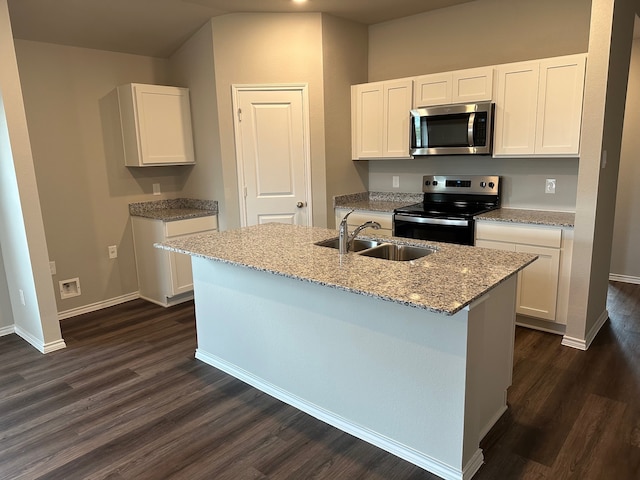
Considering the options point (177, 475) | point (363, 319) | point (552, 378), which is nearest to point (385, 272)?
point (363, 319)

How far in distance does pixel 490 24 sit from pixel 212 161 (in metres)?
2.85

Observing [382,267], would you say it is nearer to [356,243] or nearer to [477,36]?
[356,243]

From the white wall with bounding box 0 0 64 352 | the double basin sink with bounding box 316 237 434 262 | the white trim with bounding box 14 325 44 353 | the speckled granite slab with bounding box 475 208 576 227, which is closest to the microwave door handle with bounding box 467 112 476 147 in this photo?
the speckled granite slab with bounding box 475 208 576 227

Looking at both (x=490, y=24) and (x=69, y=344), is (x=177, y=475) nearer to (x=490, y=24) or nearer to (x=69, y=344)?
(x=69, y=344)

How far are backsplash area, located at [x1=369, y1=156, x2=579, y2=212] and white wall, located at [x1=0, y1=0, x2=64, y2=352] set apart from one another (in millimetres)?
3297

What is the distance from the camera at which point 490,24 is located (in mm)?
3881

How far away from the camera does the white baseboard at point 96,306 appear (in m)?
4.21

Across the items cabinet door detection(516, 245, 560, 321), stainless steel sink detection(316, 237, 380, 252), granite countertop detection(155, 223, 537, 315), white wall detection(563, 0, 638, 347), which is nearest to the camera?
granite countertop detection(155, 223, 537, 315)

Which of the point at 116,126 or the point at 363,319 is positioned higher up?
the point at 116,126

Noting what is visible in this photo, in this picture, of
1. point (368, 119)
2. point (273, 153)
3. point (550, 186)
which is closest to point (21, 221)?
point (273, 153)

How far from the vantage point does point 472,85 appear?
3719mm

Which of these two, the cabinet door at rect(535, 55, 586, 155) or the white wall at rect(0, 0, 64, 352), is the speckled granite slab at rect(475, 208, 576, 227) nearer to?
the cabinet door at rect(535, 55, 586, 155)

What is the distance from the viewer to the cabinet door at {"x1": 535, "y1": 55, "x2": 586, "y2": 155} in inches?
126

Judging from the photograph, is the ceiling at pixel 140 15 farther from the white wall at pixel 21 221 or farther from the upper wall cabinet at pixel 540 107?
the upper wall cabinet at pixel 540 107
